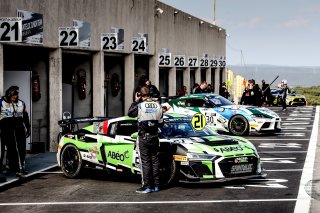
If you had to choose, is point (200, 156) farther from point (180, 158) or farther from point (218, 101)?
point (218, 101)

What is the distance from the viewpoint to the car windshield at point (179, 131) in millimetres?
12648

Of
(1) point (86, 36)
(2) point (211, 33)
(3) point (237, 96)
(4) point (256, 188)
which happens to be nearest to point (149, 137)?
(4) point (256, 188)

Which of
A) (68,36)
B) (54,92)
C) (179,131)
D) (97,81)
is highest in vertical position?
(68,36)

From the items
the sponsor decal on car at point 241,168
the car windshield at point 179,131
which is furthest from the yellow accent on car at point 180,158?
the sponsor decal on car at point 241,168

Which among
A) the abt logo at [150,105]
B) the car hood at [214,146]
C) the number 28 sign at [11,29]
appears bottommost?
the car hood at [214,146]

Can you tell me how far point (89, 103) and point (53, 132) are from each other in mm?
4078

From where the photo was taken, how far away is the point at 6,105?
1345cm

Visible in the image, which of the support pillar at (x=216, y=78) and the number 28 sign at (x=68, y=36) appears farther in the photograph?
the support pillar at (x=216, y=78)

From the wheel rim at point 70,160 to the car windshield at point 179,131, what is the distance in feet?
6.29

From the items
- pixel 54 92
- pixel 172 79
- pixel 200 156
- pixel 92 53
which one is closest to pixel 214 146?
pixel 200 156

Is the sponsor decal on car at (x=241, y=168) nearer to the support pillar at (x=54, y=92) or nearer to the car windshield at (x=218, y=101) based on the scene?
the support pillar at (x=54, y=92)

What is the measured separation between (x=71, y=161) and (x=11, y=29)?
10.6 ft

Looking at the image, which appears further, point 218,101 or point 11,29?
point 218,101

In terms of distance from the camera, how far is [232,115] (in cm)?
2222
